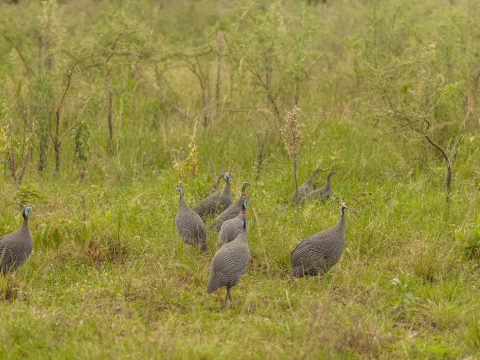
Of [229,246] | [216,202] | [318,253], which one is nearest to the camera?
[229,246]

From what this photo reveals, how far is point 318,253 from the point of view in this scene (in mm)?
5824

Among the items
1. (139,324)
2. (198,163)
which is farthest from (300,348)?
(198,163)

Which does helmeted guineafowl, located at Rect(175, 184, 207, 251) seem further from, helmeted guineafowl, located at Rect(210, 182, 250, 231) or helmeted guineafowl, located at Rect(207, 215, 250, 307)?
helmeted guineafowl, located at Rect(207, 215, 250, 307)

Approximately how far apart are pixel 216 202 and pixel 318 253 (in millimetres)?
1611

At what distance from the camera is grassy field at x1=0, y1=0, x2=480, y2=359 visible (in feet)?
16.4

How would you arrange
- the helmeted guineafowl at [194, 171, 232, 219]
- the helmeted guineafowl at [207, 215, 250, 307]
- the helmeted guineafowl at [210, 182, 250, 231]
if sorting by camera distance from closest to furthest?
the helmeted guineafowl at [207, 215, 250, 307], the helmeted guineafowl at [210, 182, 250, 231], the helmeted guineafowl at [194, 171, 232, 219]

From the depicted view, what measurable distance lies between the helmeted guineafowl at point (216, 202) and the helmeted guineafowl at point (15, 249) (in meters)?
1.86

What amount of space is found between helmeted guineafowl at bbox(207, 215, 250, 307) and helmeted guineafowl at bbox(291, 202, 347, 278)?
47cm

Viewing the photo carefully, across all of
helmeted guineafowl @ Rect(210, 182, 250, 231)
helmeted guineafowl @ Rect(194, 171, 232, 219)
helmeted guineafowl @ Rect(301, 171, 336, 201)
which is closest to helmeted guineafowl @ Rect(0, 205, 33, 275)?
helmeted guineafowl @ Rect(210, 182, 250, 231)

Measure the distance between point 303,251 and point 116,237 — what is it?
1.65 metres

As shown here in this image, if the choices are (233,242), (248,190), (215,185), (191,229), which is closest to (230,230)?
(191,229)

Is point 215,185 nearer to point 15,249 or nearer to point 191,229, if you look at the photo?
point 191,229

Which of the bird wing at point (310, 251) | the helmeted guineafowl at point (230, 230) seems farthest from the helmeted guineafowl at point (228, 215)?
the bird wing at point (310, 251)

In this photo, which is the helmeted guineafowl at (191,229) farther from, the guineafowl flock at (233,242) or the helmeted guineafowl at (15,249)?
the helmeted guineafowl at (15,249)
